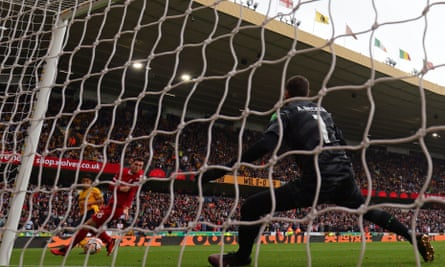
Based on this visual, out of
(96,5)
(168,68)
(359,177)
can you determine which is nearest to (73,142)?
(168,68)

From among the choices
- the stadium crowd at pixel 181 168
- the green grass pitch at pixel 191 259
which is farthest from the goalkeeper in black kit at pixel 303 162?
the stadium crowd at pixel 181 168

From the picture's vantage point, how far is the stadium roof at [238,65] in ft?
39.3

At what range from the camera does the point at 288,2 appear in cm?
1139

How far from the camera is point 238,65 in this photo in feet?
49.5

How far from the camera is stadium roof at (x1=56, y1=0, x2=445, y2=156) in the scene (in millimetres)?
11969

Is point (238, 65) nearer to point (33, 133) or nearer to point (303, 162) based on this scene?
point (33, 133)

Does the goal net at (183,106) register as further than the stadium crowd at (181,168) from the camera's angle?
No

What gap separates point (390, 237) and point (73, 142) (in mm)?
14690

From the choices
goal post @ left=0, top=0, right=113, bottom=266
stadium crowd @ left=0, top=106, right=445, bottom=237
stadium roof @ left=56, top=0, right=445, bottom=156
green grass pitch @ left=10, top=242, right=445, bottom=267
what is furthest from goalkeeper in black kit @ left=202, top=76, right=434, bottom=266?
stadium crowd @ left=0, top=106, right=445, bottom=237

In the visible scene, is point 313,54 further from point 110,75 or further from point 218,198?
point 218,198

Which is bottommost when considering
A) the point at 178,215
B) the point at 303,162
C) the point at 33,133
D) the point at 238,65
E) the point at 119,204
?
the point at 178,215

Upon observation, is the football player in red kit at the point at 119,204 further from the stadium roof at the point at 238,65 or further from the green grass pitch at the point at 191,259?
the stadium roof at the point at 238,65

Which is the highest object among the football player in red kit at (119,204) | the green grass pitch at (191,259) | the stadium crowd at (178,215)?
the football player in red kit at (119,204)

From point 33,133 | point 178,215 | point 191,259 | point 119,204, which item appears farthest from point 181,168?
point 33,133
